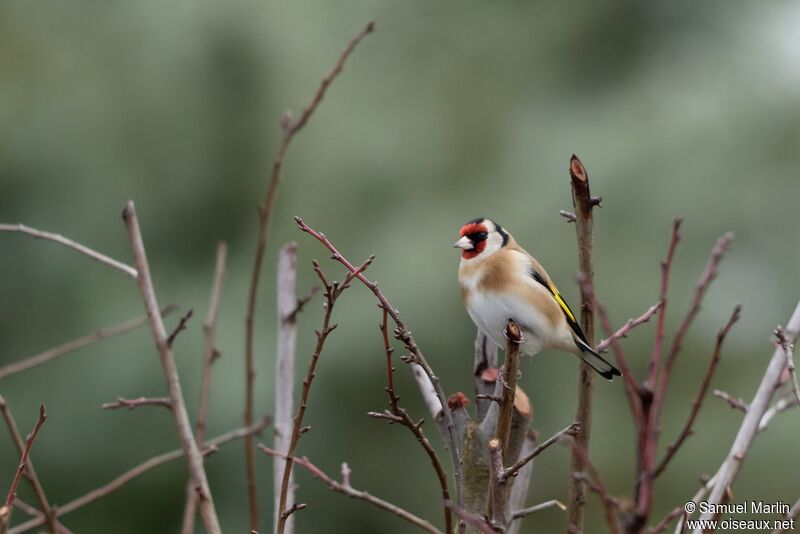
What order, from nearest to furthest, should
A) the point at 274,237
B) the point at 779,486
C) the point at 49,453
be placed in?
the point at 779,486
the point at 49,453
the point at 274,237

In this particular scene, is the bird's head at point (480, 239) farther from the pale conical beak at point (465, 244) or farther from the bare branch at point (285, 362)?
the bare branch at point (285, 362)

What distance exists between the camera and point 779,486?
3.46m

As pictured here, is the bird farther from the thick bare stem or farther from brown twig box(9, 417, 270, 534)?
brown twig box(9, 417, 270, 534)

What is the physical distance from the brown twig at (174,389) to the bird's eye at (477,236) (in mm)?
919

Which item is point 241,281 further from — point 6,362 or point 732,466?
point 732,466

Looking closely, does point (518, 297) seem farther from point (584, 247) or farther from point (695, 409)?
point (695, 409)

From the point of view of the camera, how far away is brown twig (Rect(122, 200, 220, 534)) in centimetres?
132

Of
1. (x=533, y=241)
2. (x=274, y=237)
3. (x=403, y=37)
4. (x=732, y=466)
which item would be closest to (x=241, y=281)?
(x=274, y=237)

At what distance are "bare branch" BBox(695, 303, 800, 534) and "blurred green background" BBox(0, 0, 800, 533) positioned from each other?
7.67 feet

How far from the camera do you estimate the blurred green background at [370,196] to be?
12.2 feet

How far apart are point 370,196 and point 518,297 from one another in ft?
7.55

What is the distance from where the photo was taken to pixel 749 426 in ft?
3.88

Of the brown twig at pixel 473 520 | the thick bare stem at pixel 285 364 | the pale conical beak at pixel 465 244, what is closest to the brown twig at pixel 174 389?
the thick bare stem at pixel 285 364

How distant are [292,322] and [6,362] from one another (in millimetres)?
2540
